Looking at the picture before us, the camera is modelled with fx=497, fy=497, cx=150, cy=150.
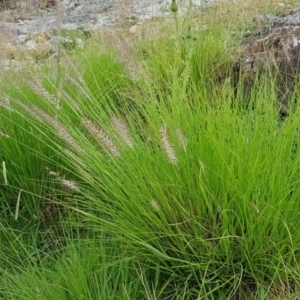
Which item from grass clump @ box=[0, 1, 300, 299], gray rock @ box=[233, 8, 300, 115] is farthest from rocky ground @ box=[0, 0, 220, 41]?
grass clump @ box=[0, 1, 300, 299]

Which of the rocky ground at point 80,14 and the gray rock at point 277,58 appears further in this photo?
the rocky ground at point 80,14

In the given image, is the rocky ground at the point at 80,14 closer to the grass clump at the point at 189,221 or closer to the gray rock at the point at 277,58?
the gray rock at the point at 277,58

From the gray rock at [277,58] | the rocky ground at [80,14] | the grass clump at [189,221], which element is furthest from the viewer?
the rocky ground at [80,14]

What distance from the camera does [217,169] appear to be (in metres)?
1.66

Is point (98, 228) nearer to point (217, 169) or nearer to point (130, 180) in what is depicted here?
point (130, 180)

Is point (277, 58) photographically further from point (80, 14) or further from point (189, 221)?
point (80, 14)

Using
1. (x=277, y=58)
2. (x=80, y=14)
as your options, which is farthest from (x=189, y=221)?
(x=80, y=14)

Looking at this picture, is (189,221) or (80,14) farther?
(80,14)

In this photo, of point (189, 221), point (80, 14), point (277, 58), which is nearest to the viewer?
point (189, 221)

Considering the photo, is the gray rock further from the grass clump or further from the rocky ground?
the rocky ground

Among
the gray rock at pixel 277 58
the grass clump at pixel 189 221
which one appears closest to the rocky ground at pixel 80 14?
the gray rock at pixel 277 58

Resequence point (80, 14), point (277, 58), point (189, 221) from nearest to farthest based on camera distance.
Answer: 1. point (189, 221)
2. point (277, 58)
3. point (80, 14)

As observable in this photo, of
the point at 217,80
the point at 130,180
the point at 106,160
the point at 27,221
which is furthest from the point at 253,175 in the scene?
the point at 217,80

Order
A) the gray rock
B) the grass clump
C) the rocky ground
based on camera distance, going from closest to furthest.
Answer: the grass clump, the gray rock, the rocky ground
